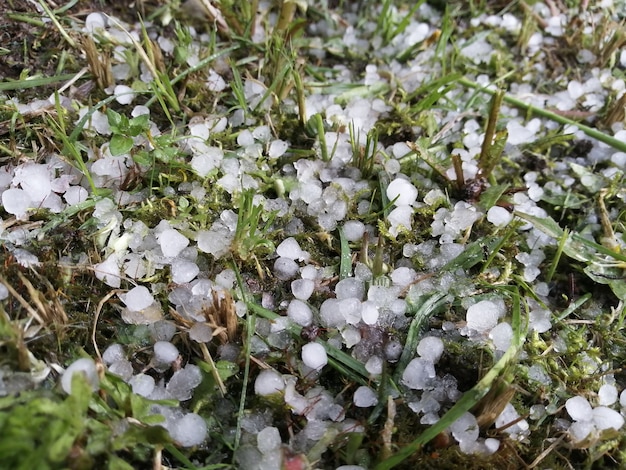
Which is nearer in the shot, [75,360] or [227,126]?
[75,360]

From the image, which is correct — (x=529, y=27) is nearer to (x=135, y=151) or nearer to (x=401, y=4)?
(x=401, y=4)

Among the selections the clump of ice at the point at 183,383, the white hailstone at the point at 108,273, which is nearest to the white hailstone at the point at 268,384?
the clump of ice at the point at 183,383

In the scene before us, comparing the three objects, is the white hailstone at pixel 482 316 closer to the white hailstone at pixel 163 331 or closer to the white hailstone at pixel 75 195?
the white hailstone at pixel 163 331

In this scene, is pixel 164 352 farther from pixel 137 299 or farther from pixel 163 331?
pixel 137 299

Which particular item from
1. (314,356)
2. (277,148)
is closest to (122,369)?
(314,356)

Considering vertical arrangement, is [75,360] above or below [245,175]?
below

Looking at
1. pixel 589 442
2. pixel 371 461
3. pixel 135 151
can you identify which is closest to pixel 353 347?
pixel 371 461
